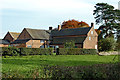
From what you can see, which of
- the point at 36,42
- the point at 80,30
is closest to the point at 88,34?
the point at 80,30

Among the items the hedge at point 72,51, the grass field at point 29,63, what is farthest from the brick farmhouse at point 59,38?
the grass field at point 29,63

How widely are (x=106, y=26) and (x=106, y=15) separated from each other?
347 cm

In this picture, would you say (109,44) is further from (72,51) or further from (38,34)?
(38,34)

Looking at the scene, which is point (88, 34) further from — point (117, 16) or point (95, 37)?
point (117, 16)

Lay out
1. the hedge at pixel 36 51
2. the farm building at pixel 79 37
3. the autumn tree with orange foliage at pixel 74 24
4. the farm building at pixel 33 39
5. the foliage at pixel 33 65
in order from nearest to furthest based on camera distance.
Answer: the foliage at pixel 33 65
the hedge at pixel 36 51
the farm building at pixel 79 37
the farm building at pixel 33 39
the autumn tree with orange foliage at pixel 74 24

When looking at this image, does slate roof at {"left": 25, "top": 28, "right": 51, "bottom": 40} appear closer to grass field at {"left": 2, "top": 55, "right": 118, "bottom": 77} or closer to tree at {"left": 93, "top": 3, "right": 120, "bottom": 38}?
tree at {"left": 93, "top": 3, "right": 120, "bottom": 38}

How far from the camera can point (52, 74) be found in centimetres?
780

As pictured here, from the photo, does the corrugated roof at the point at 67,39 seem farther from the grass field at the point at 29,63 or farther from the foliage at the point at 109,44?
the grass field at the point at 29,63

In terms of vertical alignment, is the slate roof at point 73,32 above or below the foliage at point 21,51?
above

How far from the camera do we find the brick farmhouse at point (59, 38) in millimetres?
53906

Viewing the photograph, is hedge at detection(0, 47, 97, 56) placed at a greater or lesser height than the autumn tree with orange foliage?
lesser

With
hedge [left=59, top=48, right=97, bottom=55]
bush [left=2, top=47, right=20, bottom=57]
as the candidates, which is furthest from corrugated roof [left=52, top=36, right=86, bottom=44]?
bush [left=2, top=47, right=20, bottom=57]

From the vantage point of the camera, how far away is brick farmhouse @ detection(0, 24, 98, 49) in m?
53.9

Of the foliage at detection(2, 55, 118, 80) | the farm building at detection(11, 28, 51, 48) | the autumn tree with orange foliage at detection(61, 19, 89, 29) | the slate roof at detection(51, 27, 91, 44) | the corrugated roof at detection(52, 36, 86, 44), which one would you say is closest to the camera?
the foliage at detection(2, 55, 118, 80)
